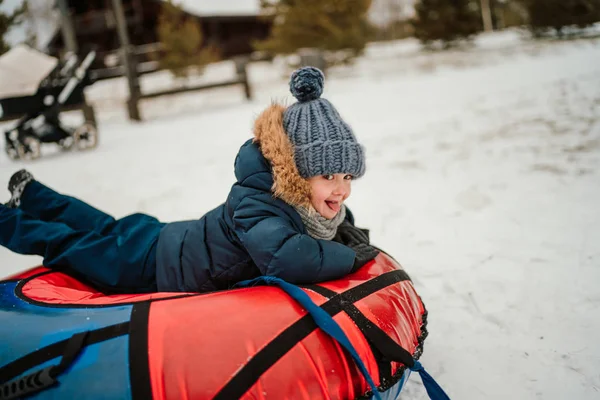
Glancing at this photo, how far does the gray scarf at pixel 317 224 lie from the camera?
5.51ft

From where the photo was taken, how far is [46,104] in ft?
19.1

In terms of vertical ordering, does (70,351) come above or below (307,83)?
below

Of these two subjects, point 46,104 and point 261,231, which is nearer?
point 261,231

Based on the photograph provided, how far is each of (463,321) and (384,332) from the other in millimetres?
772

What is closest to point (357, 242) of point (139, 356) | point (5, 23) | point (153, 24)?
point (139, 356)

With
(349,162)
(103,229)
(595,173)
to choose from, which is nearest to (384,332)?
(349,162)

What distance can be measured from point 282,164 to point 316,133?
0.17 metres

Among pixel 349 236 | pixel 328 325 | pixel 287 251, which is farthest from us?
pixel 349 236

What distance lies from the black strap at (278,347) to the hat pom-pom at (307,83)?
719 mm

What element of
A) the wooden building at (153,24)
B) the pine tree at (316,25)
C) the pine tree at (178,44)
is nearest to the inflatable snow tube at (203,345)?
the pine tree at (316,25)

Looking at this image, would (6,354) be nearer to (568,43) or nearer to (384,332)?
(384,332)

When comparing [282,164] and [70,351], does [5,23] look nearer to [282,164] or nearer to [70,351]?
[282,164]

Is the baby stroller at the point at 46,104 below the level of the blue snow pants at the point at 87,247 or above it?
above

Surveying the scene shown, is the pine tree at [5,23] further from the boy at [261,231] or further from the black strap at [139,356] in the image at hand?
the black strap at [139,356]
